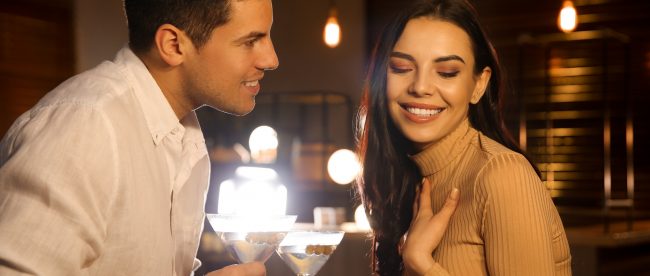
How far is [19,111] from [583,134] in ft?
17.7

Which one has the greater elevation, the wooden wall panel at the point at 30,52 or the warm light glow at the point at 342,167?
the wooden wall panel at the point at 30,52

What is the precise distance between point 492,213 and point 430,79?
340 mm

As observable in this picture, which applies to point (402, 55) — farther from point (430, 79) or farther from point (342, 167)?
point (342, 167)

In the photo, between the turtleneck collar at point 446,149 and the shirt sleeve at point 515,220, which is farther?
the turtleneck collar at point 446,149

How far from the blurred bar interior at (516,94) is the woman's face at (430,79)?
4.18 meters

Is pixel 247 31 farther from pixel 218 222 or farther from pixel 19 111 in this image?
pixel 19 111

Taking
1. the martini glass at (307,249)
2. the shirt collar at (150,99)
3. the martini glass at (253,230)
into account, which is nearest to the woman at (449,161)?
the martini glass at (307,249)

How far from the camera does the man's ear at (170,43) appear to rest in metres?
1.74

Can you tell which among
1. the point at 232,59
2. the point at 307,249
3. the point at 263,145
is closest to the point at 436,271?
the point at 307,249

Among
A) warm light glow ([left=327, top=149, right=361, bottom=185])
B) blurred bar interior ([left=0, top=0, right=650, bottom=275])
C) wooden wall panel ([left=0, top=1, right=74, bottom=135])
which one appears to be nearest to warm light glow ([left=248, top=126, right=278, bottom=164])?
blurred bar interior ([left=0, top=0, right=650, bottom=275])

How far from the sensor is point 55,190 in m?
1.35

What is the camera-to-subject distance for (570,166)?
26.4 ft

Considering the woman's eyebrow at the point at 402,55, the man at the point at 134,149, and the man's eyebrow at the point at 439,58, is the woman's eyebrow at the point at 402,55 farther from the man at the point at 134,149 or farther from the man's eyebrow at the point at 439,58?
the man at the point at 134,149

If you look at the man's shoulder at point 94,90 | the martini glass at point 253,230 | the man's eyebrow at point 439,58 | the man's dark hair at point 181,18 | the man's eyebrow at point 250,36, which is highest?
the man's dark hair at point 181,18
